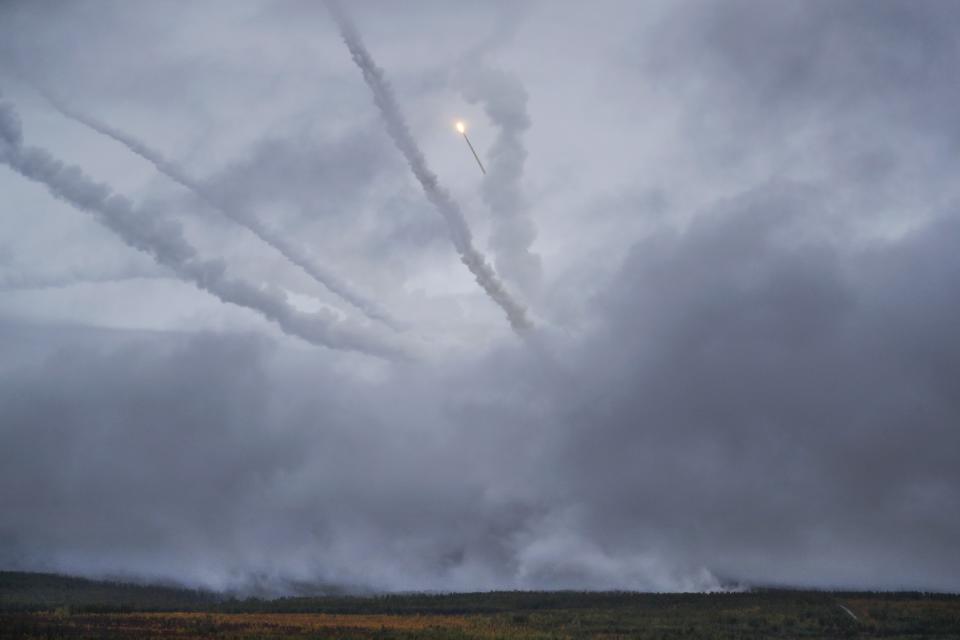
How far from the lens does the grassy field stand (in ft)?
330

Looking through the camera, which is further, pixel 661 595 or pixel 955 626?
pixel 661 595

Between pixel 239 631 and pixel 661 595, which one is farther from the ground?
pixel 661 595

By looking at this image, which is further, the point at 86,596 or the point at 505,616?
the point at 86,596

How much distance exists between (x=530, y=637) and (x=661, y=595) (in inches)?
2046

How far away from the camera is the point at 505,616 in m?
122

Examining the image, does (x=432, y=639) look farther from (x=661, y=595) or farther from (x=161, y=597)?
(x=161, y=597)

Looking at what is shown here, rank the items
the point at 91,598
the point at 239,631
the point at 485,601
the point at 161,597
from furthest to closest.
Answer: the point at 161,597
the point at 91,598
the point at 485,601
the point at 239,631

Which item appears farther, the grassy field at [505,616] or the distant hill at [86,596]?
the distant hill at [86,596]

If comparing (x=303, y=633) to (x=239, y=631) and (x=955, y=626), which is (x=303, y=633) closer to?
(x=239, y=631)

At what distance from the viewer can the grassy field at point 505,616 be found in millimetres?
100500

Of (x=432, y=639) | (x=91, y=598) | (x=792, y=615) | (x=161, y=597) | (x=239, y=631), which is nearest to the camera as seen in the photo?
(x=432, y=639)

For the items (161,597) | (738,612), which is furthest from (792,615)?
(161,597)

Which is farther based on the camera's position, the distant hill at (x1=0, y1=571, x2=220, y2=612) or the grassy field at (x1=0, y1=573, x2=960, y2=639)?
the distant hill at (x1=0, y1=571, x2=220, y2=612)

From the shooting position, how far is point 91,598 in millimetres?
155750
